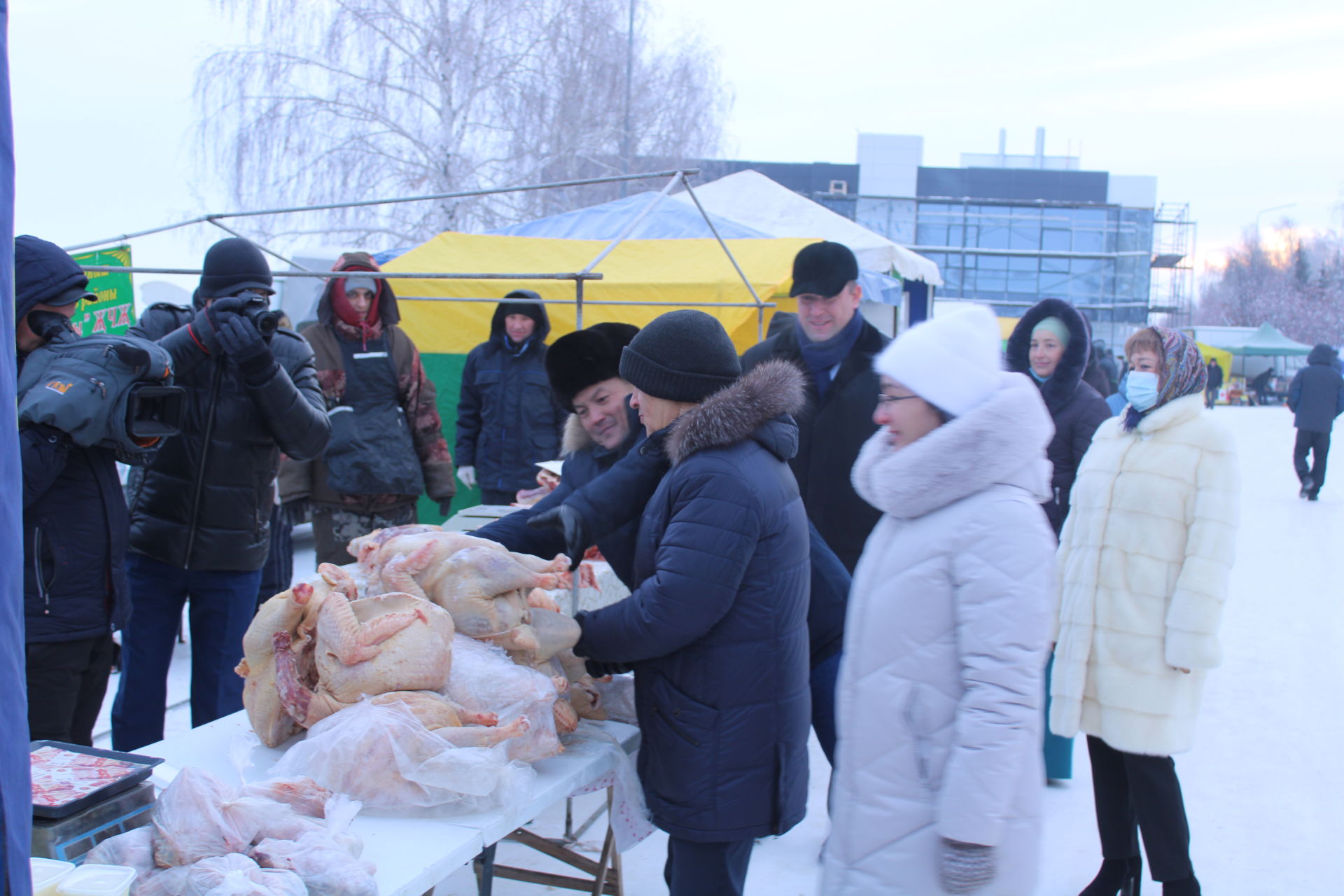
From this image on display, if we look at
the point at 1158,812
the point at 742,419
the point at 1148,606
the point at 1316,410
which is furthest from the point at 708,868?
the point at 1316,410

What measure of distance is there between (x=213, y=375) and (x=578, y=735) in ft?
5.32

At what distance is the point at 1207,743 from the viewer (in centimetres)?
439

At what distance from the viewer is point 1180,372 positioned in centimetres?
269

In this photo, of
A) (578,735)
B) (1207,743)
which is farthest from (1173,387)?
(1207,743)

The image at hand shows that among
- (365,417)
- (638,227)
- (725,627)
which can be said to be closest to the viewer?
(725,627)

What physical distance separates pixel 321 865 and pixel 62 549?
4.50 ft

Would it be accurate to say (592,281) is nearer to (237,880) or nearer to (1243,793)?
(1243,793)

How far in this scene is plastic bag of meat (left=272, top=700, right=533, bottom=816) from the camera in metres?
1.80

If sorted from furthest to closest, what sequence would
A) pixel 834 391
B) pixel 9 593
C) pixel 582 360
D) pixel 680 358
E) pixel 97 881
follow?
pixel 834 391 → pixel 582 360 → pixel 680 358 → pixel 97 881 → pixel 9 593

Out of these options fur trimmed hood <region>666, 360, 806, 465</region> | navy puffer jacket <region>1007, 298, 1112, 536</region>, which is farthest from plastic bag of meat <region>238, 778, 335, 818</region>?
navy puffer jacket <region>1007, 298, 1112, 536</region>

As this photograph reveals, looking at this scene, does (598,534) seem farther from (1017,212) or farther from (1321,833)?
(1017,212)

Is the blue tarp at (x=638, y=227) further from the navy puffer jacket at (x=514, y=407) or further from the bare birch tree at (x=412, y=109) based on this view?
the bare birch tree at (x=412, y=109)

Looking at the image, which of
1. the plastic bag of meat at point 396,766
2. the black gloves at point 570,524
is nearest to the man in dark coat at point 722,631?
A: the black gloves at point 570,524

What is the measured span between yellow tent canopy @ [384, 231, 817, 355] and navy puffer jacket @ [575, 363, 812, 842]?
406 centimetres
